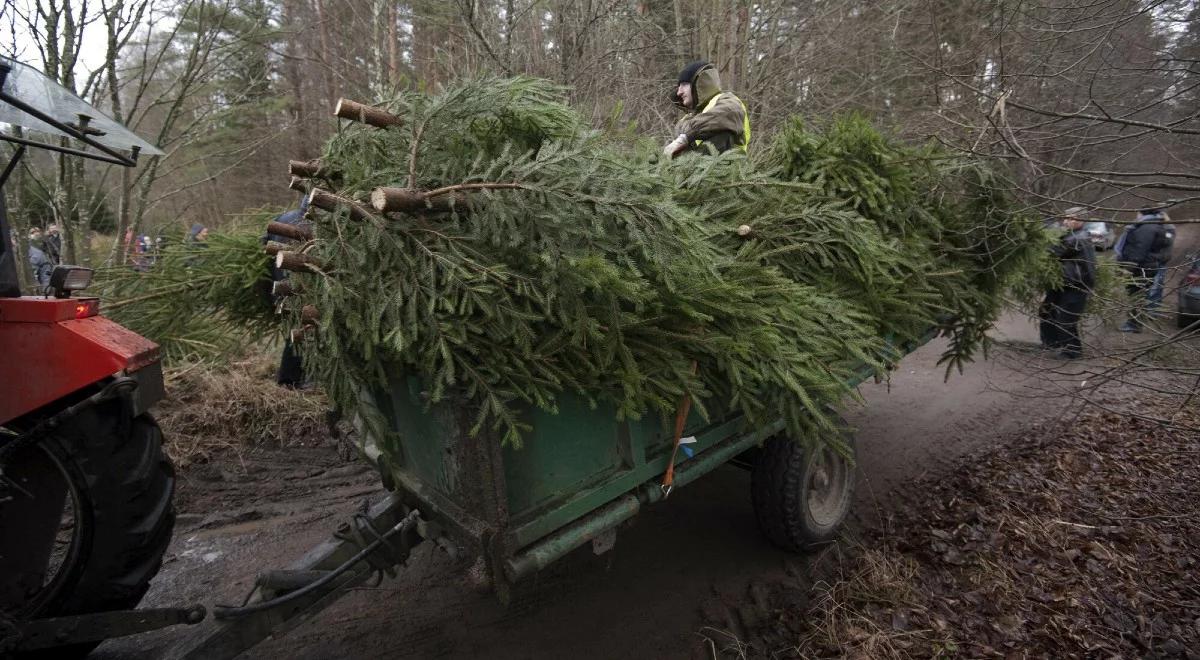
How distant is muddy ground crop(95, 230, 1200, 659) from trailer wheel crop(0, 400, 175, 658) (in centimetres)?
49

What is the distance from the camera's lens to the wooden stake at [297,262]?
211 centimetres

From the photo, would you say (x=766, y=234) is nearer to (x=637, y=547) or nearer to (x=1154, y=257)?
(x=637, y=547)

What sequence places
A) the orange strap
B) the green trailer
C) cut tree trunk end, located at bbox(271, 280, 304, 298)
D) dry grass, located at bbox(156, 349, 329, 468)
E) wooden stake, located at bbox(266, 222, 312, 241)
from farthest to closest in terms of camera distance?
dry grass, located at bbox(156, 349, 329, 468) < the orange strap < wooden stake, located at bbox(266, 222, 312, 241) < cut tree trunk end, located at bbox(271, 280, 304, 298) < the green trailer

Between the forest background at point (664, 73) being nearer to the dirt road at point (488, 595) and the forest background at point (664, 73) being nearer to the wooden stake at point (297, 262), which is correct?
the wooden stake at point (297, 262)

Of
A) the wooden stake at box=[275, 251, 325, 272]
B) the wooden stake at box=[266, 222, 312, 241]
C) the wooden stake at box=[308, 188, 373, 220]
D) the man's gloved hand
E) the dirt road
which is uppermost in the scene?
the man's gloved hand

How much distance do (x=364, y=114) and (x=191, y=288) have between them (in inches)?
63.9

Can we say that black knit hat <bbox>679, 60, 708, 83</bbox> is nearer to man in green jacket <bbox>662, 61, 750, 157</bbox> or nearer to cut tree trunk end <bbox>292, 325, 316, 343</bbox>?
man in green jacket <bbox>662, 61, 750, 157</bbox>

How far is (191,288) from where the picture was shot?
10.4 feet

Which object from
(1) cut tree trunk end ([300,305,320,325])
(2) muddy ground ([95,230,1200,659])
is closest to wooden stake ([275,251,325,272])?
(1) cut tree trunk end ([300,305,320,325])

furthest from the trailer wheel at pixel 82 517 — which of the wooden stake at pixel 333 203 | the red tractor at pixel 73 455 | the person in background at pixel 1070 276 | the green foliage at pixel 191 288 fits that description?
the person in background at pixel 1070 276

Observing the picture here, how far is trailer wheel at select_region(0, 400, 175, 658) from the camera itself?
7.24 feet

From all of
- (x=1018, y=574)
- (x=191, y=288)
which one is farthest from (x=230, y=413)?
(x=1018, y=574)

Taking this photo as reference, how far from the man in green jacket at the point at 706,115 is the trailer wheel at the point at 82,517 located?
3.56 metres

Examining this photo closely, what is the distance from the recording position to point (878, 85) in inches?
404
